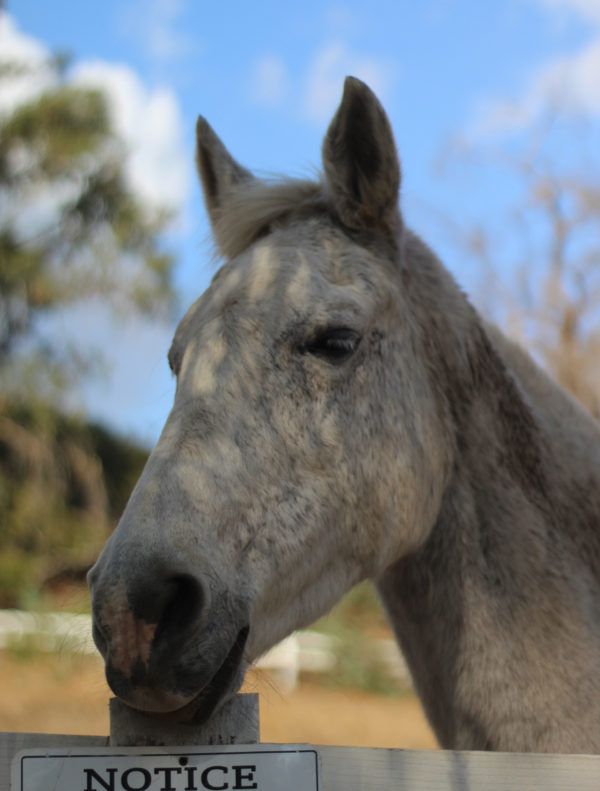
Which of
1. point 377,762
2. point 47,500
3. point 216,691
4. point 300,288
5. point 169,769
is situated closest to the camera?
point 169,769

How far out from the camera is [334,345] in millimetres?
2371

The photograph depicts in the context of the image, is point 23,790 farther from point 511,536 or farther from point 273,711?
point 273,711

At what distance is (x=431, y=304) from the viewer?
276 cm

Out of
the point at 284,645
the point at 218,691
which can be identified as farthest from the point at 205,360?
the point at 284,645

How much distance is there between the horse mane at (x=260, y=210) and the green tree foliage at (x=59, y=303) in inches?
504

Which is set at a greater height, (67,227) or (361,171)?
(67,227)

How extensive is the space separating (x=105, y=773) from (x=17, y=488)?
15592 mm

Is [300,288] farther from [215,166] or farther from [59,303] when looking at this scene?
[59,303]

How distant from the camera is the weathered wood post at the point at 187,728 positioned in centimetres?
162

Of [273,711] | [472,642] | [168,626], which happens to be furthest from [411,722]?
[168,626]

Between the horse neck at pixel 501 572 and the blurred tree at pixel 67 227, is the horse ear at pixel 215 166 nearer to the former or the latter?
the horse neck at pixel 501 572

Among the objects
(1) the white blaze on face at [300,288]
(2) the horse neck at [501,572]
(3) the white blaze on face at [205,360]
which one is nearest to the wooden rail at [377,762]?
(2) the horse neck at [501,572]

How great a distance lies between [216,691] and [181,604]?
0.68 ft

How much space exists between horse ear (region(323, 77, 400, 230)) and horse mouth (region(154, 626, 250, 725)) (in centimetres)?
144
